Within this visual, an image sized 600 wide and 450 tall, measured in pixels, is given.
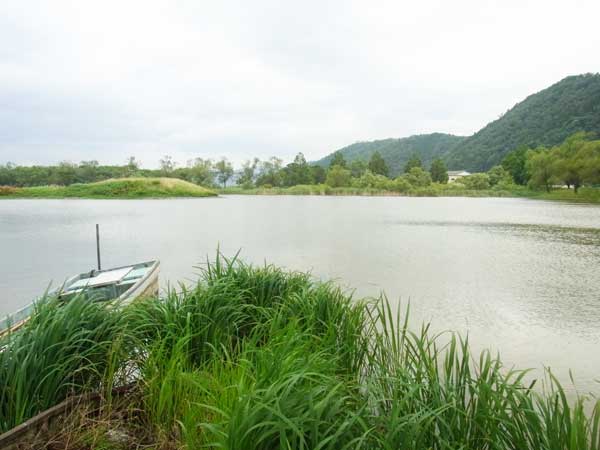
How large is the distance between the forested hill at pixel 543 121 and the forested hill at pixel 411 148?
53.7ft

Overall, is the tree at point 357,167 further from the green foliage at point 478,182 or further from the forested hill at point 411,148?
the forested hill at point 411,148

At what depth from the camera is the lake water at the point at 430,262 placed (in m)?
5.82

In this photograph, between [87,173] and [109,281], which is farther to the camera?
[87,173]

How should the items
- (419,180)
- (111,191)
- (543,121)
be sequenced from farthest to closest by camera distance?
(543,121), (419,180), (111,191)

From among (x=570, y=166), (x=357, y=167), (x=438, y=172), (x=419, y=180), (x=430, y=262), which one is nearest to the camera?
Result: (x=430, y=262)

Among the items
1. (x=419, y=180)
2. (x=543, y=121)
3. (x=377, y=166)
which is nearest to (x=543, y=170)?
(x=419, y=180)

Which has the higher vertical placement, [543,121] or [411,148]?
[543,121]

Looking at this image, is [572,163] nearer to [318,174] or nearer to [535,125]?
[535,125]

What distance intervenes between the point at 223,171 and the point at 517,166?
5344 centimetres

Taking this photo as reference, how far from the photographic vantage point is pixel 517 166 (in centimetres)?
6228

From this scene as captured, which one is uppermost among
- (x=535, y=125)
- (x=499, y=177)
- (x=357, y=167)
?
(x=535, y=125)

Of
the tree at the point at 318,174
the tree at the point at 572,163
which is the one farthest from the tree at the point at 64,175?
the tree at the point at 572,163

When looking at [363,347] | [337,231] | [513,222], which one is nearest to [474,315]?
[363,347]

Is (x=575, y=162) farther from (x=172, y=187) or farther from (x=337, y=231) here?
(x=172, y=187)
